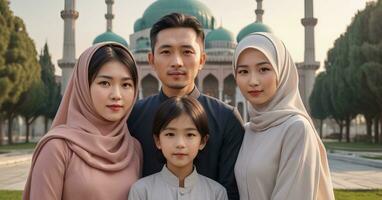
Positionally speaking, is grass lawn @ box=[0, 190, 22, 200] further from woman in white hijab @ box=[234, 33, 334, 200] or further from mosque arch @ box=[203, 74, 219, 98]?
mosque arch @ box=[203, 74, 219, 98]

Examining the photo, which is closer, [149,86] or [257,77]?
[257,77]

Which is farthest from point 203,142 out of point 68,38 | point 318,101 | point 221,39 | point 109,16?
point 109,16

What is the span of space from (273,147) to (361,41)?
18.6 metres

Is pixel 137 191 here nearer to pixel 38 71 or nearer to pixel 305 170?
pixel 305 170

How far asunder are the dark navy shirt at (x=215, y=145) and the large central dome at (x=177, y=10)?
109ft

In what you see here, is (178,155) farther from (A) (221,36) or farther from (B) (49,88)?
(A) (221,36)

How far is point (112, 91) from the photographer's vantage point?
224 cm

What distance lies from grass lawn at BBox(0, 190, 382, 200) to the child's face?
4473mm

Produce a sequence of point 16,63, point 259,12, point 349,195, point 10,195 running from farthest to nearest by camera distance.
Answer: point 259,12
point 16,63
point 349,195
point 10,195

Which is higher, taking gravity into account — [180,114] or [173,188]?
[180,114]

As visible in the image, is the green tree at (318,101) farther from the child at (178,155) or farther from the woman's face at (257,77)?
→ the child at (178,155)

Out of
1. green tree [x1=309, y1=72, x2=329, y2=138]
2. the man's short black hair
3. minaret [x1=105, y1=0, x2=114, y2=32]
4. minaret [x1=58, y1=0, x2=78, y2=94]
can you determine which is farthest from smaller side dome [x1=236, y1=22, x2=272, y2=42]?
the man's short black hair

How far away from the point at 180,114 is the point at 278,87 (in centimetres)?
50

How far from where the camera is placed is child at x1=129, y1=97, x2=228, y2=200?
7.08ft
